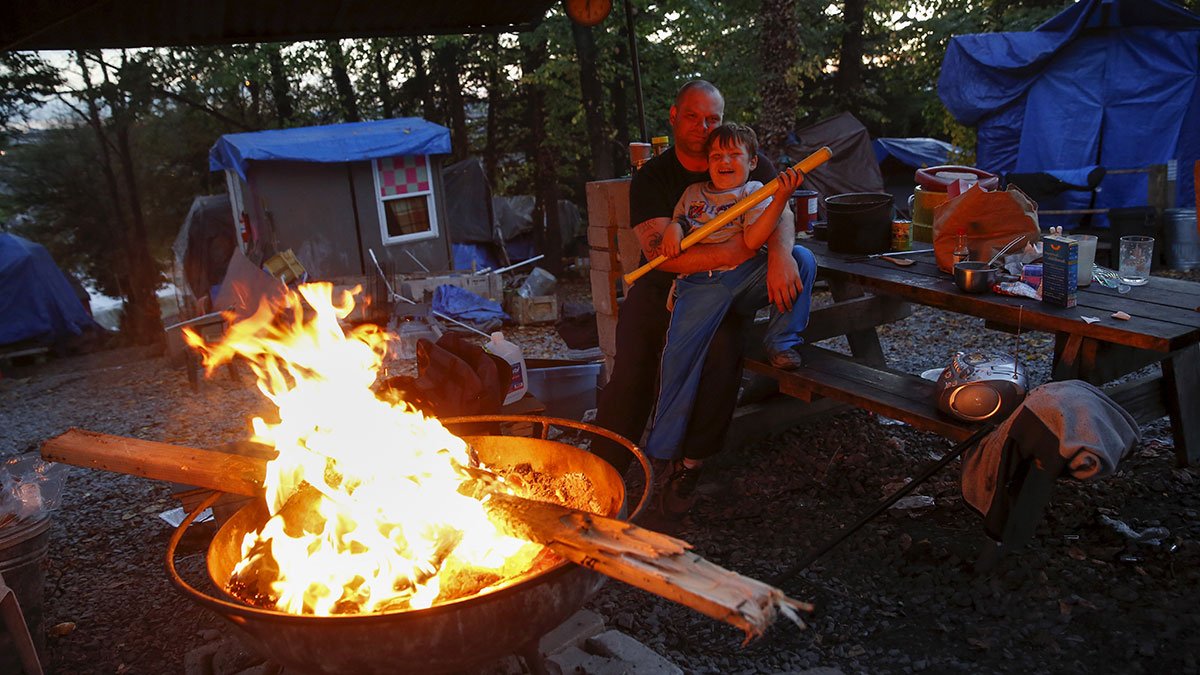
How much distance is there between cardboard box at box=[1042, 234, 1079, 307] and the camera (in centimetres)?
348

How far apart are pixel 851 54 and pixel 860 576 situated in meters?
17.6


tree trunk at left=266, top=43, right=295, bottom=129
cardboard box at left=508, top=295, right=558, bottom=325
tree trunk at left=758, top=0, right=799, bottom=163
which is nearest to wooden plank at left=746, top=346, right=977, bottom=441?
cardboard box at left=508, top=295, right=558, bottom=325

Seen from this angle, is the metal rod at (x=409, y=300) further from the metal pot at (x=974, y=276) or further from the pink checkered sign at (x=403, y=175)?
the metal pot at (x=974, y=276)

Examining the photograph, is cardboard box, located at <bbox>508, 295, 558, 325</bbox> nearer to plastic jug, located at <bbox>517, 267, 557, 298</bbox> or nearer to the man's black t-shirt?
plastic jug, located at <bbox>517, 267, 557, 298</bbox>

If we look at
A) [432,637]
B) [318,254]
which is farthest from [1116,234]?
[318,254]

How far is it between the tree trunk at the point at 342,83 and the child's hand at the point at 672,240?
15.8 metres

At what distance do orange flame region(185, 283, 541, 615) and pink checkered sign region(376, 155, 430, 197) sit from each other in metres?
11.0

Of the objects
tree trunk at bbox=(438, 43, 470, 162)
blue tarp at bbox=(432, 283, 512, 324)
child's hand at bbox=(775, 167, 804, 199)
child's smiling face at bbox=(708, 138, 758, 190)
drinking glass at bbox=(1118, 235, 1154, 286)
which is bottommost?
blue tarp at bbox=(432, 283, 512, 324)

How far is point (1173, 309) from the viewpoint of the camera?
134 inches

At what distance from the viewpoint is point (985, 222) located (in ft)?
13.5

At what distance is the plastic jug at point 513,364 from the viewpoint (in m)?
4.77

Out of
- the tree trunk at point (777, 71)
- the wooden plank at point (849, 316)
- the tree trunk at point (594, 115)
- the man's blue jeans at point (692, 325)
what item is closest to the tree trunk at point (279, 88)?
the tree trunk at point (594, 115)

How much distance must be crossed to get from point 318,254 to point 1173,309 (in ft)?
40.6

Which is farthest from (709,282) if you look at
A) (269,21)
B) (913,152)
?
(913,152)
